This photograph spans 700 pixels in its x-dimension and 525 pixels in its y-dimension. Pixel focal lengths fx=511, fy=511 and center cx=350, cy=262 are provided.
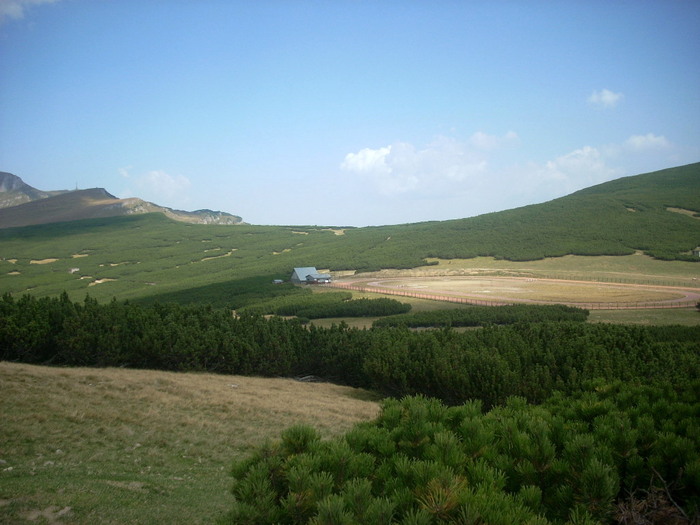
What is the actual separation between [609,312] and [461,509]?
36295 mm

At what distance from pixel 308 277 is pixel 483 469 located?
59792mm

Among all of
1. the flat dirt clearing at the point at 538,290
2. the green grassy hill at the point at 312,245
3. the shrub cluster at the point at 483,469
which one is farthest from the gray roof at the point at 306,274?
the shrub cluster at the point at 483,469

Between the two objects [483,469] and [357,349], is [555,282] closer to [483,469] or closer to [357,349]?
[357,349]

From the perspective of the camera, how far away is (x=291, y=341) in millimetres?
24062

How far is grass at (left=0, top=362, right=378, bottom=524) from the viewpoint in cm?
705

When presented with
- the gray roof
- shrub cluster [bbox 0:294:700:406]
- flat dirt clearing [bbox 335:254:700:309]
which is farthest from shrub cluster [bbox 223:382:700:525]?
the gray roof

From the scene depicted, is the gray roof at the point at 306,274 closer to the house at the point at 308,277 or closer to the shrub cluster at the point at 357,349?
the house at the point at 308,277

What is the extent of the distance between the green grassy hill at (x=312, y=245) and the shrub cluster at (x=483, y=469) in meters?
51.3

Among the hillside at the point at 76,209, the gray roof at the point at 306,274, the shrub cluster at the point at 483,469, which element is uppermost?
the hillside at the point at 76,209

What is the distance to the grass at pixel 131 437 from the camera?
705 centimetres

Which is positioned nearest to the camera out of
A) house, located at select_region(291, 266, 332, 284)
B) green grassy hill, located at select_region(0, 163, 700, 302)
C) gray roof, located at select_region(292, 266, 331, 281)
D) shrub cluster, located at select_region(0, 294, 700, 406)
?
shrub cluster, located at select_region(0, 294, 700, 406)

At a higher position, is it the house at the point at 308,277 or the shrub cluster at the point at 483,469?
the shrub cluster at the point at 483,469

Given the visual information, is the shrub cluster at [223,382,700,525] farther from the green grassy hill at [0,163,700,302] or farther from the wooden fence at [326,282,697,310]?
the green grassy hill at [0,163,700,302]

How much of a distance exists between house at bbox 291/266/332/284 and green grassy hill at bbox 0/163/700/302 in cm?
531
